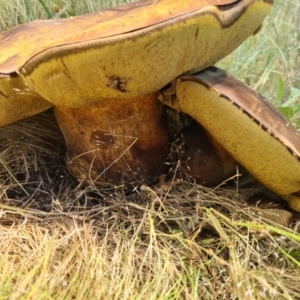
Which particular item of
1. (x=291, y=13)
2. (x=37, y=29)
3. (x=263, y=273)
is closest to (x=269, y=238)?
(x=263, y=273)

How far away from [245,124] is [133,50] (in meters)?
0.29

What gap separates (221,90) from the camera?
97 centimetres

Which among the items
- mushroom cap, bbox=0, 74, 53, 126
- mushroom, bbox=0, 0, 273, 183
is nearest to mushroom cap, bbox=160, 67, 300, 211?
mushroom, bbox=0, 0, 273, 183

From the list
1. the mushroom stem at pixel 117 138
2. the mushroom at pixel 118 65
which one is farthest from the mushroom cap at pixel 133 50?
the mushroom stem at pixel 117 138

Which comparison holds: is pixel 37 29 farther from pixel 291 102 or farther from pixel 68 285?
pixel 291 102

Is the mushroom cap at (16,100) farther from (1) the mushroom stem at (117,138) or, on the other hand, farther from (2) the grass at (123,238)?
(2) the grass at (123,238)

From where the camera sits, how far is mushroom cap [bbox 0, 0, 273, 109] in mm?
812

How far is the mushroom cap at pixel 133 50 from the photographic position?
2.66 feet

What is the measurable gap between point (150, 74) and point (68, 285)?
1.33 ft

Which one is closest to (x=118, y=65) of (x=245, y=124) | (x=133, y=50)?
(x=133, y=50)

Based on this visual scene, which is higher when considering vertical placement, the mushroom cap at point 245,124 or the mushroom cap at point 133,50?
the mushroom cap at point 133,50

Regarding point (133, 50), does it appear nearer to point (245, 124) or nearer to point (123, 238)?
point (245, 124)

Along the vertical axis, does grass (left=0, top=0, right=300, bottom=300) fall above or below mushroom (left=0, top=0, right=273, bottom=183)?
below

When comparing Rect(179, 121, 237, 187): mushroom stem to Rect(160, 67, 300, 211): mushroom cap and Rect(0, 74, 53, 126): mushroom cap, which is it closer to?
Rect(160, 67, 300, 211): mushroom cap
